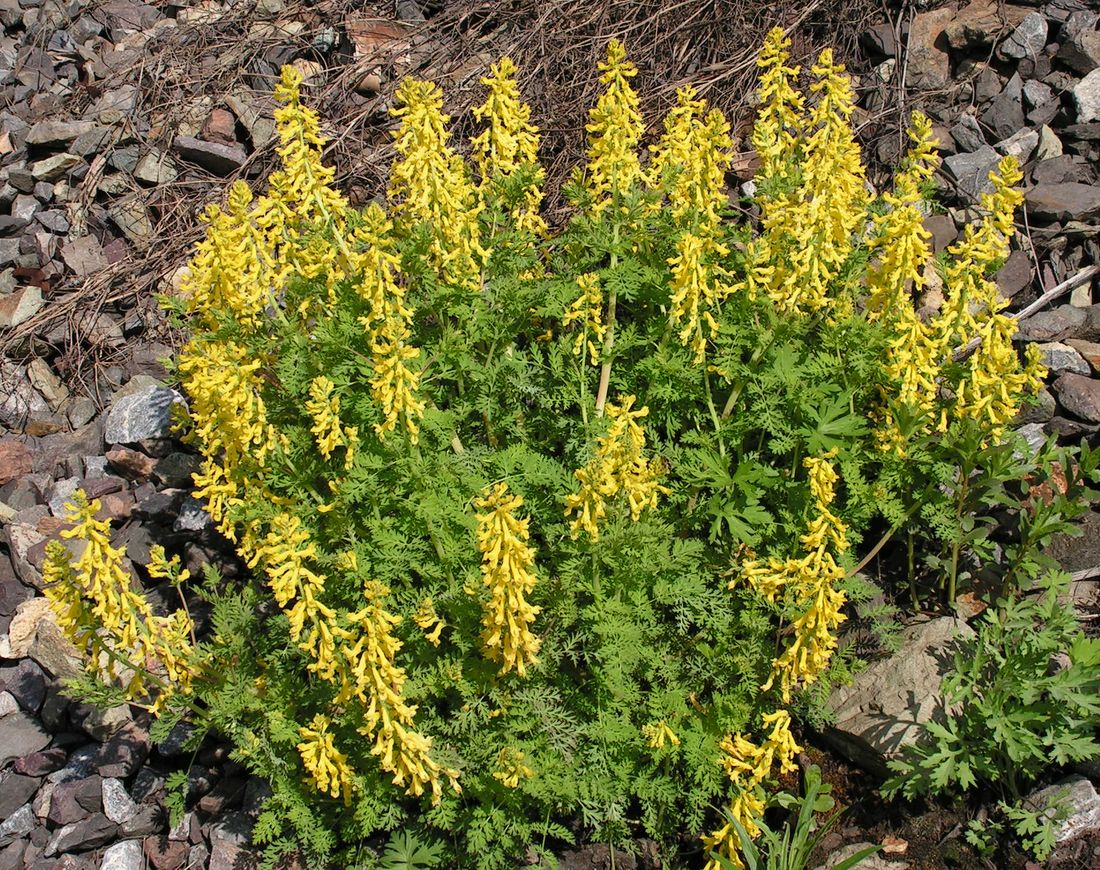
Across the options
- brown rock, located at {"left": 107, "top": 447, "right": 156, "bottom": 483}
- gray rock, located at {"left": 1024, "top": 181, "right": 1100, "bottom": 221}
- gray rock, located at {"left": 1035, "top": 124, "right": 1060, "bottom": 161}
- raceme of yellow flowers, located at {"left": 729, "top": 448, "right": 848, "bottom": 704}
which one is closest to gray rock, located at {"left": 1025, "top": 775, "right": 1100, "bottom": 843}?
raceme of yellow flowers, located at {"left": 729, "top": 448, "right": 848, "bottom": 704}

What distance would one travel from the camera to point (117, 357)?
771 cm

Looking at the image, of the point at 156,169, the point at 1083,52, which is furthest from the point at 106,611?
the point at 1083,52

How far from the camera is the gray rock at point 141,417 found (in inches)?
274

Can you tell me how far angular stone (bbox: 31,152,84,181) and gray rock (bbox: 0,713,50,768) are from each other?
4.81 metres

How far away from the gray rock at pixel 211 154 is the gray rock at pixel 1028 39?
6204 millimetres

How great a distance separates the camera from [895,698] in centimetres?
482

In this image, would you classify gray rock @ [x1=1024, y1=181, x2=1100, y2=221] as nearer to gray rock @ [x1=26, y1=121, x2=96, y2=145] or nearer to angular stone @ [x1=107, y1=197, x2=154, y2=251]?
angular stone @ [x1=107, y1=197, x2=154, y2=251]

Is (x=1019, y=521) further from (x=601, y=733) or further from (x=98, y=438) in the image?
(x=98, y=438)

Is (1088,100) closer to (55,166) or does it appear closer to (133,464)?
(133,464)

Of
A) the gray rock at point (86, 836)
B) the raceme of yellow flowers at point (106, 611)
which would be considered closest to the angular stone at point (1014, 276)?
the raceme of yellow flowers at point (106, 611)

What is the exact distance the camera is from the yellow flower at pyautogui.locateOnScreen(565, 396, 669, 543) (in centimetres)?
395

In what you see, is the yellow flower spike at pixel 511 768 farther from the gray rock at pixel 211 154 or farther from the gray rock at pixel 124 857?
the gray rock at pixel 211 154

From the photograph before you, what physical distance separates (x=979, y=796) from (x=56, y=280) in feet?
24.8

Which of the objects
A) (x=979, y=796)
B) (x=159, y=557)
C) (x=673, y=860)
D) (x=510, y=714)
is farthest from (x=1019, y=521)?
(x=159, y=557)
